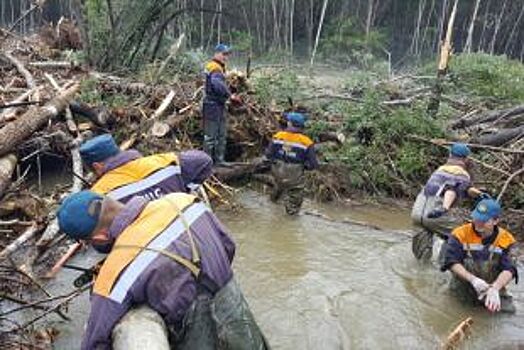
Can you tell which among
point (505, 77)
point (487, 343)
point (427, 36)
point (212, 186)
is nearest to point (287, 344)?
point (487, 343)

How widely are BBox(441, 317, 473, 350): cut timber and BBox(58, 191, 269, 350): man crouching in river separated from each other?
93.0 inches

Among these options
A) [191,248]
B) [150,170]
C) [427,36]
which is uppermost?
[191,248]

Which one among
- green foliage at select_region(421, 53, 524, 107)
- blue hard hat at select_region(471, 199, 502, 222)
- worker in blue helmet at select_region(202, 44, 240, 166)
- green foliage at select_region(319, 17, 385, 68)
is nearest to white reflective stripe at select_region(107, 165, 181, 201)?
blue hard hat at select_region(471, 199, 502, 222)

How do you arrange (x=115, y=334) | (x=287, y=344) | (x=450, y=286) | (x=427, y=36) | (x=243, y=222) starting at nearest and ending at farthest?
(x=115, y=334) < (x=287, y=344) < (x=450, y=286) < (x=243, y=222) < (x=427, y=36)

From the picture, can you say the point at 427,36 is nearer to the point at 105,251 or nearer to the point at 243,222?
the point at 243,222

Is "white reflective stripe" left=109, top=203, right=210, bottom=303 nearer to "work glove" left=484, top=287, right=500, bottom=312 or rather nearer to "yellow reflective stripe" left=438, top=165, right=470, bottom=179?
"work glove" left=484, top=287, right=500, bottom=312

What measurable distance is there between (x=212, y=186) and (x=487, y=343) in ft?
16.2

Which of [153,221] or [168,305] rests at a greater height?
[153,221]

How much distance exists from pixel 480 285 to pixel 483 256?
1.22 feet

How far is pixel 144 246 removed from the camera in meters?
3.14

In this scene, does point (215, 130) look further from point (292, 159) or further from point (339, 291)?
point (339, 291)

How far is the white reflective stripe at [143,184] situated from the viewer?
506cm

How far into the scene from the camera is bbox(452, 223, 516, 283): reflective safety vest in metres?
6.61

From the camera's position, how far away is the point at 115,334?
9.93 ft
